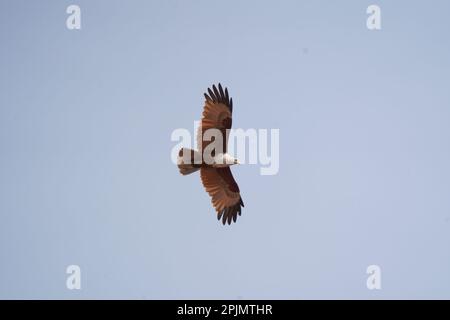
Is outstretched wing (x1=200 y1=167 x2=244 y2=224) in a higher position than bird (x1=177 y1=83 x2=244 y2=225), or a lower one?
lower

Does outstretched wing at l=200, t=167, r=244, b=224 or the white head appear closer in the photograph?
the white head

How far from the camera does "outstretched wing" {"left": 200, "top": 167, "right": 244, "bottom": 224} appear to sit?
16.1 m

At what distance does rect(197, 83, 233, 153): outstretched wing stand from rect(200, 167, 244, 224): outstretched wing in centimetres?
87

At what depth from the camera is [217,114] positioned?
15391 millimetres

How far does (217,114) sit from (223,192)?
2.13m

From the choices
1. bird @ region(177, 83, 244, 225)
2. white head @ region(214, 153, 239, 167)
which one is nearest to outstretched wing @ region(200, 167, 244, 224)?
bird @ region(177, 83, 244, 225)

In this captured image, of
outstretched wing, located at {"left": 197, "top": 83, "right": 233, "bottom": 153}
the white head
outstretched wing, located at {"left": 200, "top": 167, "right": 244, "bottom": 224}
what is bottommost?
outstretched wing, located at {"left": 200, "top": 167, "right": 244, "bottom": 224}

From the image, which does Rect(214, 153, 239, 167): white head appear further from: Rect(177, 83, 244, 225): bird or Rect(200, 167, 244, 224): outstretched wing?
Rect(200, 167, 244, 224): outstretched wing

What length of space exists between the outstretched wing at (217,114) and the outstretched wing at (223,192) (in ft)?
2.86

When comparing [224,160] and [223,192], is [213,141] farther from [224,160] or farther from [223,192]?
[223,192]
